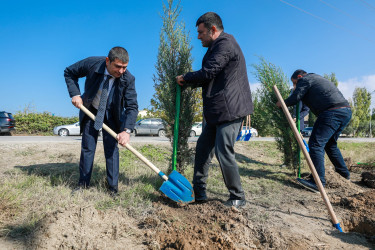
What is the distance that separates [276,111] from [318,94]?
166 cm

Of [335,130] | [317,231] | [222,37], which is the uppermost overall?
[222,37]

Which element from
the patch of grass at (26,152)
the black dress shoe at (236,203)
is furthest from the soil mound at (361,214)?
the patch of grass at (26,152)

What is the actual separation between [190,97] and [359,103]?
38205mm

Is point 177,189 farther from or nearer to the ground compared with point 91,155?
nearer to the ground

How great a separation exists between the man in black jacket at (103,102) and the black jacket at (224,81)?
2.89 feet

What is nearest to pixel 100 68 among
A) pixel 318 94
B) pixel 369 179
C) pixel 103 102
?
pixel 103 102

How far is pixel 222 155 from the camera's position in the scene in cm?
288

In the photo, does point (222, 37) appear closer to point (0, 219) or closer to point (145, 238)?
point (145, 238)

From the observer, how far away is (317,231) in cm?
249

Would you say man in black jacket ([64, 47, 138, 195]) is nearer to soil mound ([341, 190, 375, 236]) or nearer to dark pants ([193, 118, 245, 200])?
dark pants ([193, 118, 245, 200])

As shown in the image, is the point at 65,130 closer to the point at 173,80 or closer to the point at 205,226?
the point at 173,80

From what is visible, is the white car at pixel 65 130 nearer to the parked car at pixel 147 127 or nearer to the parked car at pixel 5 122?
the parked car at pixel 5 122

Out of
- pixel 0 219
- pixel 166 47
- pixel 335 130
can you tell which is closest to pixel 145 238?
pixel 0 219

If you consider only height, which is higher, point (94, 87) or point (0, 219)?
point (94, 87)
